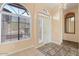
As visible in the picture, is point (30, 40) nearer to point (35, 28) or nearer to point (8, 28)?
point (35, 28)

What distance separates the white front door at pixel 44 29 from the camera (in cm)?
207

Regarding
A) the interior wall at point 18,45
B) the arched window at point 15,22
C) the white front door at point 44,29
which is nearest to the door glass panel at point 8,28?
the arched window at point 15,22

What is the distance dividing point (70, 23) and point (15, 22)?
3.95ft

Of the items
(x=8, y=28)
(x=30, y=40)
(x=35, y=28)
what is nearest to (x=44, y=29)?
(x=35, y=28)

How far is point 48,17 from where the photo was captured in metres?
2.08

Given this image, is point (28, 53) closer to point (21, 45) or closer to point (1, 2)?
point (21, 45)

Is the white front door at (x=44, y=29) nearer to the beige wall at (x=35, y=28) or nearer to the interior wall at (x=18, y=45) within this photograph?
the beige wall at (x=35, y=28)

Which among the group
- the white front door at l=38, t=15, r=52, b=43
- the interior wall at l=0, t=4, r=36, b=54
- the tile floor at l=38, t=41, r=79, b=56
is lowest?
the tile floor at l=38, t=41, r=79, b=56

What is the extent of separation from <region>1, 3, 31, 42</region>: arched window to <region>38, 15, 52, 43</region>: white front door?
257mm

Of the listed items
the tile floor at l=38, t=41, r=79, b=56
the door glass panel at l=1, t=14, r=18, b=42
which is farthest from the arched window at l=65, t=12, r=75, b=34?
the door glass panel at l=1, t=14, r=18, b=42

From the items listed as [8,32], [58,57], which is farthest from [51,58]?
[8,32]

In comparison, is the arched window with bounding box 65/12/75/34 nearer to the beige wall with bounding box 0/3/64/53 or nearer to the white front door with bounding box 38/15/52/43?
the beige wall with bounding box 0/3/64/53

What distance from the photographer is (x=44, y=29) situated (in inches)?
83.8

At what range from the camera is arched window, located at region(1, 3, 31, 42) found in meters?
1.81
